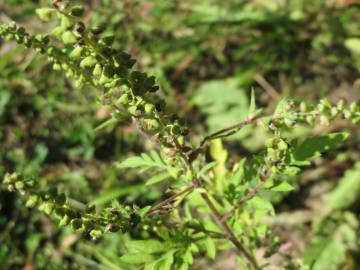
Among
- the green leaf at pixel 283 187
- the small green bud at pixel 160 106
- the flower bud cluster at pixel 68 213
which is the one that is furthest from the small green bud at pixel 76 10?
the green leaf at pixel 283 187

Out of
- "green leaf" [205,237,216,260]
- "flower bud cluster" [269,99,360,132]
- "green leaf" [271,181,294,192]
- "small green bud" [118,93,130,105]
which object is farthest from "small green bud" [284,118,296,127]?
"green leaf" [205,237,216,260]

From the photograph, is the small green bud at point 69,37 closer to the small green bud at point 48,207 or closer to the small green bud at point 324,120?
the small green bud at point 48,207

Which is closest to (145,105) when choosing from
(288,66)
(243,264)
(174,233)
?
(174,233)

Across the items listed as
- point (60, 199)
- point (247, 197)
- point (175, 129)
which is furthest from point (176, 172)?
point (60, 199)

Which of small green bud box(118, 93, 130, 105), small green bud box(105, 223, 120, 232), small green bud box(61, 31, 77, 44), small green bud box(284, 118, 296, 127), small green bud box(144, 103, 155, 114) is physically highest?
small green bud box(61, 31, 77, 44)

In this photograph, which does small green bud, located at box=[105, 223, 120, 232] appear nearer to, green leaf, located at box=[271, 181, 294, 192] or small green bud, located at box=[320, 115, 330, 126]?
green leaf, located at box=[271, 181, 294, 192]

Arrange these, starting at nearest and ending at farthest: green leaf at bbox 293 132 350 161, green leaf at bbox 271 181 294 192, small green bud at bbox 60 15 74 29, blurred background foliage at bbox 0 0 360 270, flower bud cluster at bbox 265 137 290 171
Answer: small green bud at bbox 60 15 74 29 < flower bud cluster at bbox 265 137 290 171 < green leaf at bbox 271 181 294 192 < green leaf at bbox 293 132 350 161 < blurred background foliage at bbox 0 0 360 270
